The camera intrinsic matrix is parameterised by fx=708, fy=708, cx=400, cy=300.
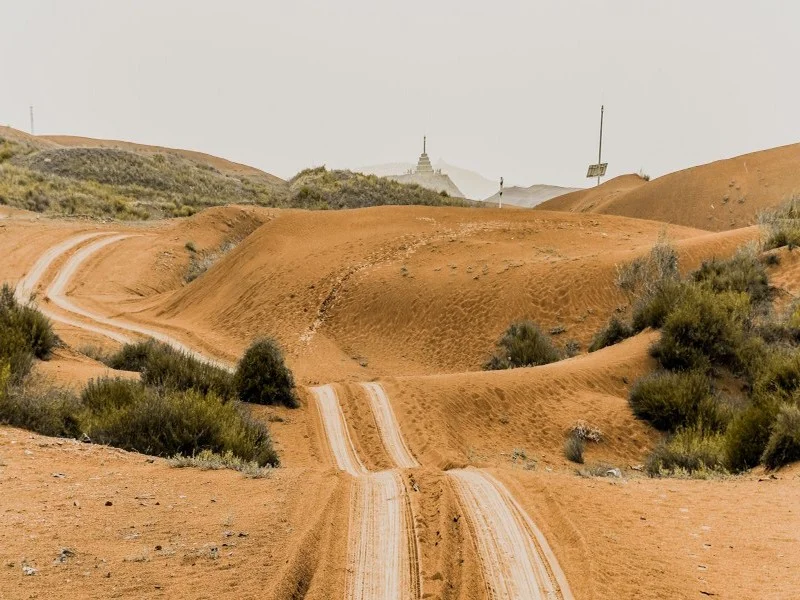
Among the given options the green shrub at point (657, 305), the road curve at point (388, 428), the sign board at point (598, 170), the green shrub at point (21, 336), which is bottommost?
the road curve at point (388, 428)

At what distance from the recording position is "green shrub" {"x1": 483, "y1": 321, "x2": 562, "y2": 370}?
16734 mm

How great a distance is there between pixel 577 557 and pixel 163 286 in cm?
2692

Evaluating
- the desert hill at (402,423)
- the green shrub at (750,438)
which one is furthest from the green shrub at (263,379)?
the green shrub at (750,438)

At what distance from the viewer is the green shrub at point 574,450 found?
1122 cm

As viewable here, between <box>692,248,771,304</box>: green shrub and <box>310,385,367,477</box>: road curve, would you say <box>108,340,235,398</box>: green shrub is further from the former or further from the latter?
<box>692,248,771,304</box>: green shrub

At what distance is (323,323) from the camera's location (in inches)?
832

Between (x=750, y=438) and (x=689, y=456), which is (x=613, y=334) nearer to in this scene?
(x=689, y=456)

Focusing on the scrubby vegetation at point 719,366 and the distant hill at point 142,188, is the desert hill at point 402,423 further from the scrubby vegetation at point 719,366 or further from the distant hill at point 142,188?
the distant hill at point 142,188

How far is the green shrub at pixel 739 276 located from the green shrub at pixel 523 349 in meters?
3.74

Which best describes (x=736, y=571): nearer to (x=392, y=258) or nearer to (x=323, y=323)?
(x=323, y=323)

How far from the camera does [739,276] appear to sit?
15719 mm

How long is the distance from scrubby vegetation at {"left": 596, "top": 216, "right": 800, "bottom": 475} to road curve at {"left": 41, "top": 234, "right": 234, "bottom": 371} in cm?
844

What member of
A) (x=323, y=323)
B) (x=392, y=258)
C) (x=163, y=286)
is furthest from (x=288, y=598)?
(x=163, y=286)

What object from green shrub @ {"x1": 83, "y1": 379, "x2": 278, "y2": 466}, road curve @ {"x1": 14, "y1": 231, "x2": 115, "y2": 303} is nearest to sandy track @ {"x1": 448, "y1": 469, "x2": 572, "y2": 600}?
green shrub @ {"x1": 83, "y1": 379, "x2": 278, "y2": 466}
